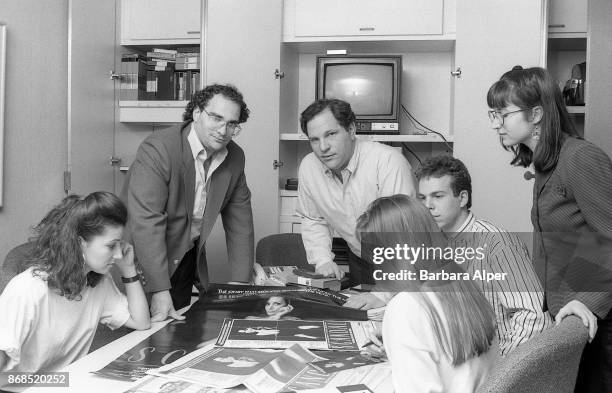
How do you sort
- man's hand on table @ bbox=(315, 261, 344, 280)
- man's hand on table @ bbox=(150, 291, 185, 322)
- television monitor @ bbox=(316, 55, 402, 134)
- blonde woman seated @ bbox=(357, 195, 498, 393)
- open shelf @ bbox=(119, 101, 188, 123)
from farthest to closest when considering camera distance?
1. open shelf @ bbox=(119, 101, 188, 123)
2. television monitor @ bbox=(316, 55, 402, 134)
3. man's hand on table @ bbox=(315, 261, 344, 280)
4. man's hand on table @ bbox=(150, 291, 185, 322)
5. blonde woman seated @ bbox=(357, 195, 498, 393)

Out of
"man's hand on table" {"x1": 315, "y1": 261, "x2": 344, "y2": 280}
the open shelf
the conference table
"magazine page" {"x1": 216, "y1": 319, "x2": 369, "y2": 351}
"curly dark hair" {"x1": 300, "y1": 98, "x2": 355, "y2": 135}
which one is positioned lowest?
the conference table

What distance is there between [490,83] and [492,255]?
2.18 meters

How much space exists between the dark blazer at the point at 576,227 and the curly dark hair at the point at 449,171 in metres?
0.40

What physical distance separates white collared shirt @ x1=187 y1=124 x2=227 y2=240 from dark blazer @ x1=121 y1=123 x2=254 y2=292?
21 mm

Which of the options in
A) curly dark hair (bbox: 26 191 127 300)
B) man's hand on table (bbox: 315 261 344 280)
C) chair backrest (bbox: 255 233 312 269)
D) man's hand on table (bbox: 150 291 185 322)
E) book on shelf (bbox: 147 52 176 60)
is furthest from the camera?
book on shelf (bbox: 147 52 176 60)

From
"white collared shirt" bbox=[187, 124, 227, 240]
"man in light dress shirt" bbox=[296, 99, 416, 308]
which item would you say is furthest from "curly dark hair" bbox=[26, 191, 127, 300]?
"man in light dress shirt" bbox=[296, 99, 416, 308]

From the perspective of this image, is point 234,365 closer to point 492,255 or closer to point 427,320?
point 427,320

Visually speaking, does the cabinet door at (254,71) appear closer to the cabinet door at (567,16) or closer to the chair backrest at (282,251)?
the chair backrest at (282,251)

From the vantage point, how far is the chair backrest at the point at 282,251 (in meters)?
2.91

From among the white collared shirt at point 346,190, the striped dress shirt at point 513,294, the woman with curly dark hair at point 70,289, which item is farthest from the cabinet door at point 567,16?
the woman with curly dark hair at point 70,289

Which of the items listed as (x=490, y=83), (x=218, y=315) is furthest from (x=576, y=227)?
(x=490, y=83)

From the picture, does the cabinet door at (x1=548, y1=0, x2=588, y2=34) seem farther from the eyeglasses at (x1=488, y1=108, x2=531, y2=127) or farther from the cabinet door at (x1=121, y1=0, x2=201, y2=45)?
the eyeglasses at (x1=488, y1=108, x2=531, y2=127)

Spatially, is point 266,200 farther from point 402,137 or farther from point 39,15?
point 39,15

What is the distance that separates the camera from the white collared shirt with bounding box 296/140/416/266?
2518 millimetres
